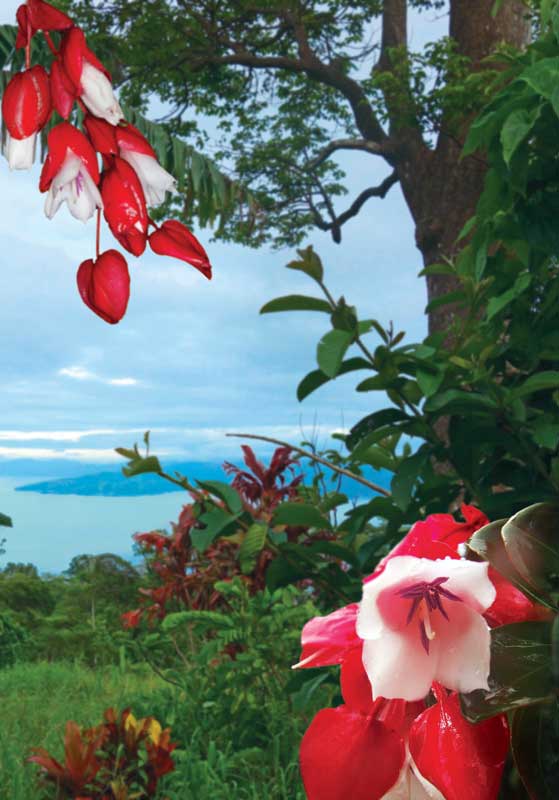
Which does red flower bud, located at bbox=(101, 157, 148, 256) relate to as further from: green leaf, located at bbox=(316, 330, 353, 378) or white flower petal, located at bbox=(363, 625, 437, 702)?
green leaf, located at bbox=(316, 330, 353, 378)

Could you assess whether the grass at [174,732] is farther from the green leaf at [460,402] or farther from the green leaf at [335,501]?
the green leaf at [460,402]

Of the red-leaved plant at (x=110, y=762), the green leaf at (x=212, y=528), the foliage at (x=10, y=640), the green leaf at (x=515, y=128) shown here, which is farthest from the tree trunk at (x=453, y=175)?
the green leaf at (x=515, y=128)

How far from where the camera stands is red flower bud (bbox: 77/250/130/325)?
1.92 ft

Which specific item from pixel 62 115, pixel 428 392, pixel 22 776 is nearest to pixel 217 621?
pixel 22 776

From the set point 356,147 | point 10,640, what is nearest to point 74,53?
point 10,640

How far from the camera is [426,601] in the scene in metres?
0.32

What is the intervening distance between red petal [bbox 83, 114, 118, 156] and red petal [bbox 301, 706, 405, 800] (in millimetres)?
429

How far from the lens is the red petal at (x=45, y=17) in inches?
20.1

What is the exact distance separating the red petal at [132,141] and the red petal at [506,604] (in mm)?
390

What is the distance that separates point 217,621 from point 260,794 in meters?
0.55

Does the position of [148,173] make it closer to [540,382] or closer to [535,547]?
[535,547]

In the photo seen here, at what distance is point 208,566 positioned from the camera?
3.54 meters

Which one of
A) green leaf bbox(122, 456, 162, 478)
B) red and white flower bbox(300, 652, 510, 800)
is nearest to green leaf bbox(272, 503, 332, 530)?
green leaf bbox(122, 456, 162, 478)

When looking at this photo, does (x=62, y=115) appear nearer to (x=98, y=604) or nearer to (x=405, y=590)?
(x=405, y=590)
